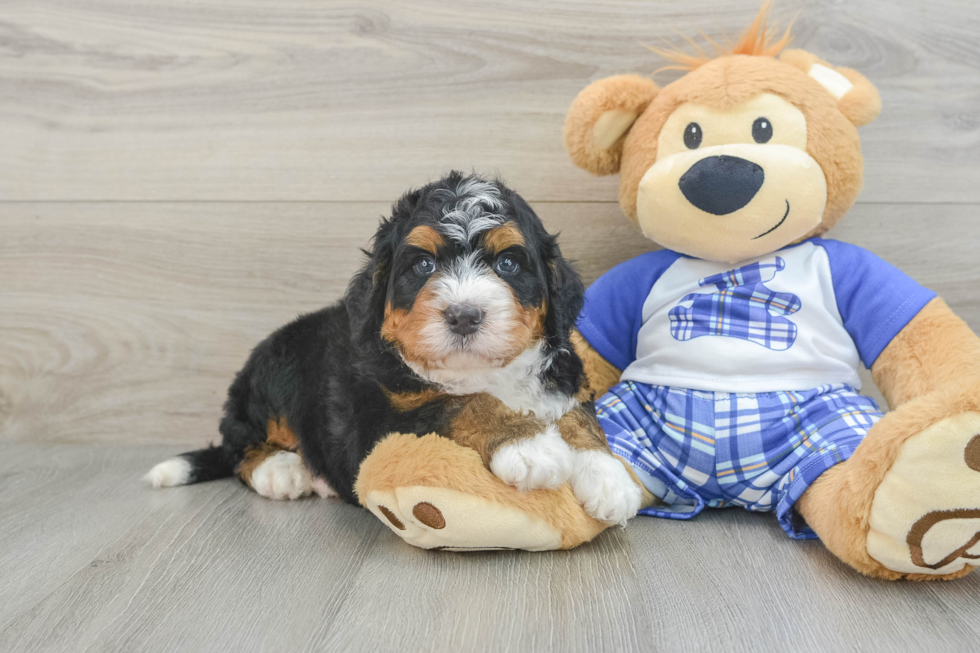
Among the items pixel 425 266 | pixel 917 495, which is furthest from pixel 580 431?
pixel 917 495

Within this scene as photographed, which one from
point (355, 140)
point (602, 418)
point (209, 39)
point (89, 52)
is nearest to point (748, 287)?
point (602, 418)

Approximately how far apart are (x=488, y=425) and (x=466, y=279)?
34 cm

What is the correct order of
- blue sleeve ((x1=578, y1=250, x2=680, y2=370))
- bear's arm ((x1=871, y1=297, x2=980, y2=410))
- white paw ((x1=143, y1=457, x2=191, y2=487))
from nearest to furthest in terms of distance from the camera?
bear's arm ((x1=871, y1=297, x2=980, y2=410)) → blue sleeve ((x1=578, y1=250, x2=680, y2=370)) → white paw ((x1=143, y1=457, x2=191, y2=487))

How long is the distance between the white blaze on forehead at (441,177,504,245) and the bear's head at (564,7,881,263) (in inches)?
19.8

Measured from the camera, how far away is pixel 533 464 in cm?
141

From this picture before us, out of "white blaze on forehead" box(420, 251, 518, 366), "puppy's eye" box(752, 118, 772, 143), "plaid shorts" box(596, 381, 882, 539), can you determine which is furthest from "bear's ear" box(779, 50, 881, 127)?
"white blaze on forehead" box(420, 251, 518, 366)

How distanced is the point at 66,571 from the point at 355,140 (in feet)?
5.01

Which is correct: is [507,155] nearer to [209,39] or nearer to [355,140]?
[355,140]

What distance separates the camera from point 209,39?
7.81 ft

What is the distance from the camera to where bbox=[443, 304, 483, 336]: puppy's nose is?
1.34 m

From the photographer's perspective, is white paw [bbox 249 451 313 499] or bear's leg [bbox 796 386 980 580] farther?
white paw [bbox 249 451 313 499]

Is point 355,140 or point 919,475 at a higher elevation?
point 355,140

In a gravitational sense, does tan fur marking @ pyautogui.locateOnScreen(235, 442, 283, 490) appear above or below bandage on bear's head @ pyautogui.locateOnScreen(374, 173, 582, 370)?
below

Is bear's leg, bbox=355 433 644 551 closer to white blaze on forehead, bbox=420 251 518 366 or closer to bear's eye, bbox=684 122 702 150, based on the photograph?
white blaze on forehead, bbox=420 251 518 366
